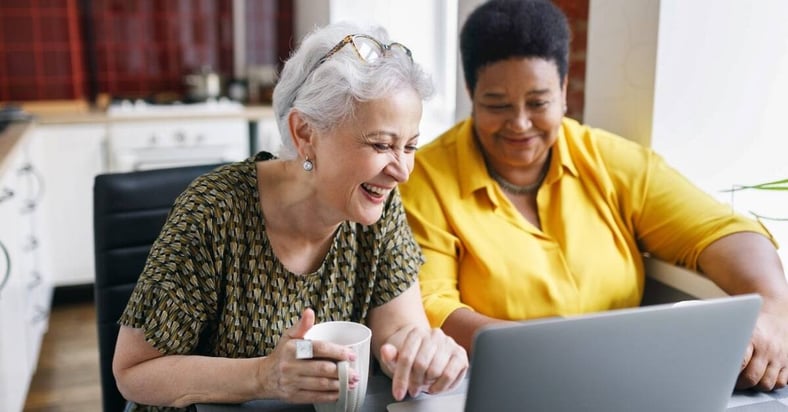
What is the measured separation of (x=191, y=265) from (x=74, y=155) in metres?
2.74

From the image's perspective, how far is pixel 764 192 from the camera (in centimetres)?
177

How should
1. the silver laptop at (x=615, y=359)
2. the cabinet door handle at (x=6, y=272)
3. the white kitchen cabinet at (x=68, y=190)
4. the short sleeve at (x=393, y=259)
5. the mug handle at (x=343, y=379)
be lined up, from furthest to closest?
the white kitchen cabinet at (x=68, y=190) < the cabinet door handle at (x=6, y=272) < the short sleeve at (x=393, y=259) < the mug handle at (x=343, y=379) < the silver laptop at (x=615, y=359)

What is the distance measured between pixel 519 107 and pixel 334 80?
0.53m

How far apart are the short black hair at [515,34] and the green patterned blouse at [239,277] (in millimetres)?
403

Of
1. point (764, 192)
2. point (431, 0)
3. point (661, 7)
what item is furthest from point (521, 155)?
point (431, 0)

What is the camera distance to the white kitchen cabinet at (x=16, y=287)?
2207mm

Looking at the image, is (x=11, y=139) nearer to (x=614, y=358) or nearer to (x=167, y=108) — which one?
(x=167, y=108)

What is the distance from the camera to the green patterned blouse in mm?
1193

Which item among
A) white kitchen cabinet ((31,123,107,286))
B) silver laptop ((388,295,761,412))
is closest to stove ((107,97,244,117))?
white kitchen cabinet ((31,123,107,286))

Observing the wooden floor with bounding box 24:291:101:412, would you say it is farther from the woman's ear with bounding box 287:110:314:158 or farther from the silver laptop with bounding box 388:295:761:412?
the silver laptop with bounding box 388:295:761:412

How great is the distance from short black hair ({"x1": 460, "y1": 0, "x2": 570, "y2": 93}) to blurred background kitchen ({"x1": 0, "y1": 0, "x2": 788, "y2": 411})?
268 millimetres

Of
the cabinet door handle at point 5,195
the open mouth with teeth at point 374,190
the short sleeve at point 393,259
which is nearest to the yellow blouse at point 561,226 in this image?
the short sleeve at point 393,259

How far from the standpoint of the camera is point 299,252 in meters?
1.35

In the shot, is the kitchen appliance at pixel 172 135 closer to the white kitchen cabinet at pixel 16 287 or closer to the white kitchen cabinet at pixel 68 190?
the white kitchen cabinet at pixel 68 190
